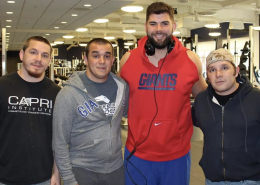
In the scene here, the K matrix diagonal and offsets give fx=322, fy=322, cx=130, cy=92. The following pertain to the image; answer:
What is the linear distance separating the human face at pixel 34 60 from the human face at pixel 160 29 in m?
0.78

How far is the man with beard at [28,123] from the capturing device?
2.14 meters

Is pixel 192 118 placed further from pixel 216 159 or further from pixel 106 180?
pixel 106 180

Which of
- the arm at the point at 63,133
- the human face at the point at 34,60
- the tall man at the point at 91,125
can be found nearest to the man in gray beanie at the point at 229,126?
the tall man at the point at 91,125

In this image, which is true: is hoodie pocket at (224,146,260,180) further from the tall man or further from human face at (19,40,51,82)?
human face at (19,40,51,82)

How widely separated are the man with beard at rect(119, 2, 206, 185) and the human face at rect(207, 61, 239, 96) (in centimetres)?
26

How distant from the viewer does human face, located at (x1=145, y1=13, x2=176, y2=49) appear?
7.88ft

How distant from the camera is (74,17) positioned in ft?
36.9

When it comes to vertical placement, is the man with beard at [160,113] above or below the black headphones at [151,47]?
below

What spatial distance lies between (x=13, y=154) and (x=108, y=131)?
0.65 metres

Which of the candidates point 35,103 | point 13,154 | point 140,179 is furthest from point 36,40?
point 140,179

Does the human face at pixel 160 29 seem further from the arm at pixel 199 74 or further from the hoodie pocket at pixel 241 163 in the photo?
the hoodie pocket at pixel 241 163

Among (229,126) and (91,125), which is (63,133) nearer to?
(91,125)

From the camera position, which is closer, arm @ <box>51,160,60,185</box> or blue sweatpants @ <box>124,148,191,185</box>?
arm @ <box>51,160,60,185</box>

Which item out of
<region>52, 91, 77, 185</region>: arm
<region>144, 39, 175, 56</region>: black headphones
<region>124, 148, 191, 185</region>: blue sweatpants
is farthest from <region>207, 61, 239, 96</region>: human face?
<region>52, 91, 77, 185</region>: arm
